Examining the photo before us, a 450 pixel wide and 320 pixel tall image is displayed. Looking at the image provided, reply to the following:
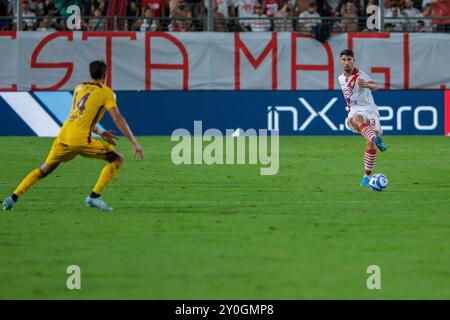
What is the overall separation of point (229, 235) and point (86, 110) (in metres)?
2.89

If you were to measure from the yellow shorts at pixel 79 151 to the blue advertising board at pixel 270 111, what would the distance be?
551 inches

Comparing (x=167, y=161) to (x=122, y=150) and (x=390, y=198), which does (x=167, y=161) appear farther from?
(x=390, y=198)

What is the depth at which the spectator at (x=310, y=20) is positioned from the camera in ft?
90.2

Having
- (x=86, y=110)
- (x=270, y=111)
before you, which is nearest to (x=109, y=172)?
(x=86, y=110)

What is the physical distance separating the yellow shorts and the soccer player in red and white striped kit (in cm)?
479

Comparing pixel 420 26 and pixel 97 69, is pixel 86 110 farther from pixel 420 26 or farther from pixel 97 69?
pixel 420 26

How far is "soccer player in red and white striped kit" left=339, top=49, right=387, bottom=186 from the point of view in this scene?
16.2 metres

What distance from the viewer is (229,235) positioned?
35.3ft

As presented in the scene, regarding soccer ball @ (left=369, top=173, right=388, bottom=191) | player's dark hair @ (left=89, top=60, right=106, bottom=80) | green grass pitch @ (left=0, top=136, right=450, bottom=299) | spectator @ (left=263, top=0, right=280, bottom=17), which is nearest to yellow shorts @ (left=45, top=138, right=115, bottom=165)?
green grass pitch @ (left=0, top=136, right=450, bottom=299)

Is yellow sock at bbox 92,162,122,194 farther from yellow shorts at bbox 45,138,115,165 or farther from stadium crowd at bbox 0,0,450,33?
stadium crowd at bbox 0,0,450,33

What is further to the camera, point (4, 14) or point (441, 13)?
point (441, 13)

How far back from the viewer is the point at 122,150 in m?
23.3
